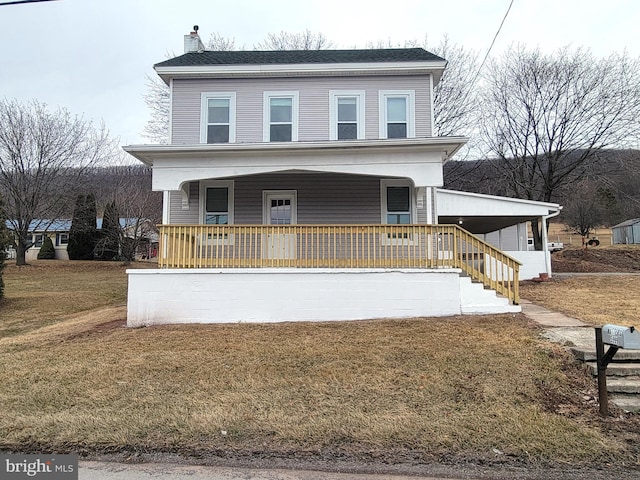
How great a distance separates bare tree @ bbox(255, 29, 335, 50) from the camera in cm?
2905

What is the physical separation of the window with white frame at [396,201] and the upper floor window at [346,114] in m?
1.74

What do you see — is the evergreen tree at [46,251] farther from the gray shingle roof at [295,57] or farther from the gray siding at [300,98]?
the gray siding at [300,98]

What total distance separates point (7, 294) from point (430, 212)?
1503 cm

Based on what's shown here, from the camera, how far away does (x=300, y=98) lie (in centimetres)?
1241

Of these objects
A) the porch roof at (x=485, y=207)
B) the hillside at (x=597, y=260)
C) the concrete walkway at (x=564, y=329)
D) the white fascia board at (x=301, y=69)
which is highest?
the white fascia board at (x=301, y=69)

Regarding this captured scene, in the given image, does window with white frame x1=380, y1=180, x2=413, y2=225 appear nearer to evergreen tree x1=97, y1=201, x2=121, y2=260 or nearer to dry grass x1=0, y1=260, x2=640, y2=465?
dry grass x1=0, y1=260, x2=640, y2=465

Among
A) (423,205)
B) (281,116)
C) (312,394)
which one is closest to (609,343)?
Result: (312,394)

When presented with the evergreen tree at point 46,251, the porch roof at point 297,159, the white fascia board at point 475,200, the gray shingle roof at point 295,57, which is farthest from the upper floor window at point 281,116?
the evergreen tree at point 46,251

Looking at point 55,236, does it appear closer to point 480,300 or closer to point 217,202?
point 217,202

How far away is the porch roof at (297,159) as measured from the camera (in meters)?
9.48

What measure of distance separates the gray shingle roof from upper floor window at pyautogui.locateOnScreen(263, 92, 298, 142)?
0.95 m

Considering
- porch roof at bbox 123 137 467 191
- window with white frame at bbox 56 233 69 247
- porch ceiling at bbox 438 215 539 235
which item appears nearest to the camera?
porch roof at bbox 123 137 467 191

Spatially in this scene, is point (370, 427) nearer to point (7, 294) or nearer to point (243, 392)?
point (243, 392)

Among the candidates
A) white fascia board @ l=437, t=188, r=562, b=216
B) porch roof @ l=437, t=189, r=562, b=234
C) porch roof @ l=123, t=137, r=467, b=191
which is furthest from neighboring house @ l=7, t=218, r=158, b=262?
porch roof @ l=437, t=189, r=562, b=234
